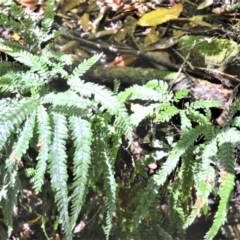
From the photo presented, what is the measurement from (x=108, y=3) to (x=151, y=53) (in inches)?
18.2

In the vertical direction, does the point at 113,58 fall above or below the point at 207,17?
below

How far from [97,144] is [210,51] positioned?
0.88 meters

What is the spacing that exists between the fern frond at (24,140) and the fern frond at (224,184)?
0.85 meters

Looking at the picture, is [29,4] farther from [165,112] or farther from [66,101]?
[165,112]

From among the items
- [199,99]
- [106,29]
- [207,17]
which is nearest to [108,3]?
[106,29]

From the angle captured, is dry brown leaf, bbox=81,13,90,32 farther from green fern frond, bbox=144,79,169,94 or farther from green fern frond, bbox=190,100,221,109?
green fern frond, bbox=190,100,221,109

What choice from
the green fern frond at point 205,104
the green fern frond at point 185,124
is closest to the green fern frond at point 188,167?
the green fern frond at point 185,124

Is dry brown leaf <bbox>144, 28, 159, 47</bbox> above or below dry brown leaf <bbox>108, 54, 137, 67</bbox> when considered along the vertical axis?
above

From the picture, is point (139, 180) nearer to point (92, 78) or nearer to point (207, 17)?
point (92, 78)

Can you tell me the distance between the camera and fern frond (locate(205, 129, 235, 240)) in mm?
1702

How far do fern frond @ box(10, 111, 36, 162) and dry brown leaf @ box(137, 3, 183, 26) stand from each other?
1.04 metres

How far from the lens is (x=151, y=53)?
7.24ft

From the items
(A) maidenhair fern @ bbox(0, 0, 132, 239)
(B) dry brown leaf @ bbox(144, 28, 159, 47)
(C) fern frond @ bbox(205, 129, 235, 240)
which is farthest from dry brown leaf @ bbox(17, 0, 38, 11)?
(C) fern frond @ bbox(205, 129, 235, 240)

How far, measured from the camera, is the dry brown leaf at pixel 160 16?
2.28 m
